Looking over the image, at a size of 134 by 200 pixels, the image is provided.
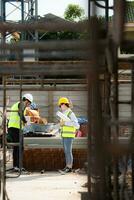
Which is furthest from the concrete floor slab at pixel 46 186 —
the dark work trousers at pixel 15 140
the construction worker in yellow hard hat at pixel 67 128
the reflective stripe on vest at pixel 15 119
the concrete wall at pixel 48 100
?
the concrete wall at pixel 48 100

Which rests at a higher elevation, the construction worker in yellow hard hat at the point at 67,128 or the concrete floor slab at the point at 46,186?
the construction worker in yellow hard hat at the point at 67,128

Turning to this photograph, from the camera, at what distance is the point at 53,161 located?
1163cm

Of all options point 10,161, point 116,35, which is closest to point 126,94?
point 10,161

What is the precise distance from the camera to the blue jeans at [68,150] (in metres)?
11.2

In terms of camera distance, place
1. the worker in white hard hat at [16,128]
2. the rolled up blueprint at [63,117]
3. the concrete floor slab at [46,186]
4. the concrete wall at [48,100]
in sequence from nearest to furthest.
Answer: the concrete floor slab at [46,186] < the worker in white hard hat at [16,128] < the rolled up blueprint at [63,117] < the concrete wall at [48,100]

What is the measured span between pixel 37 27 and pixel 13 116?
26.1ft

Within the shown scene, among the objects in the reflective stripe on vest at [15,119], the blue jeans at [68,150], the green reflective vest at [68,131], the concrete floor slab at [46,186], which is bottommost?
the concrete floor slab at [46,186]

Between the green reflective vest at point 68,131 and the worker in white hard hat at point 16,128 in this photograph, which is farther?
the green reflective vest at point 68,131

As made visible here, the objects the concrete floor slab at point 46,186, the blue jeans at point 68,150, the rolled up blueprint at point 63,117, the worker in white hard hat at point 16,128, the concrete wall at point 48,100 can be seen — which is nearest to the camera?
the concrete floor slab at point 46,186

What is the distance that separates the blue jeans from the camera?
11.2 meters

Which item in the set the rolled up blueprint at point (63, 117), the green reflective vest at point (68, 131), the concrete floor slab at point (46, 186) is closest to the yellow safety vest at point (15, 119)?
the rolled up blueprint at point (63, 117)

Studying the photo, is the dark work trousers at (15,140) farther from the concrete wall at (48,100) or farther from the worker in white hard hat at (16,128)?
the concrete wall at (48,100)

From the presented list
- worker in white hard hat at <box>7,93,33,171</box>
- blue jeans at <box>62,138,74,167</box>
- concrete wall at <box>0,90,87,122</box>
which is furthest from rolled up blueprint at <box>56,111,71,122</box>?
concrete wall at <box>0,90,87,122</box>

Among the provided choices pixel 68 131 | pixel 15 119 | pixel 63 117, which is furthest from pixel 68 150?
pixel 15 119
